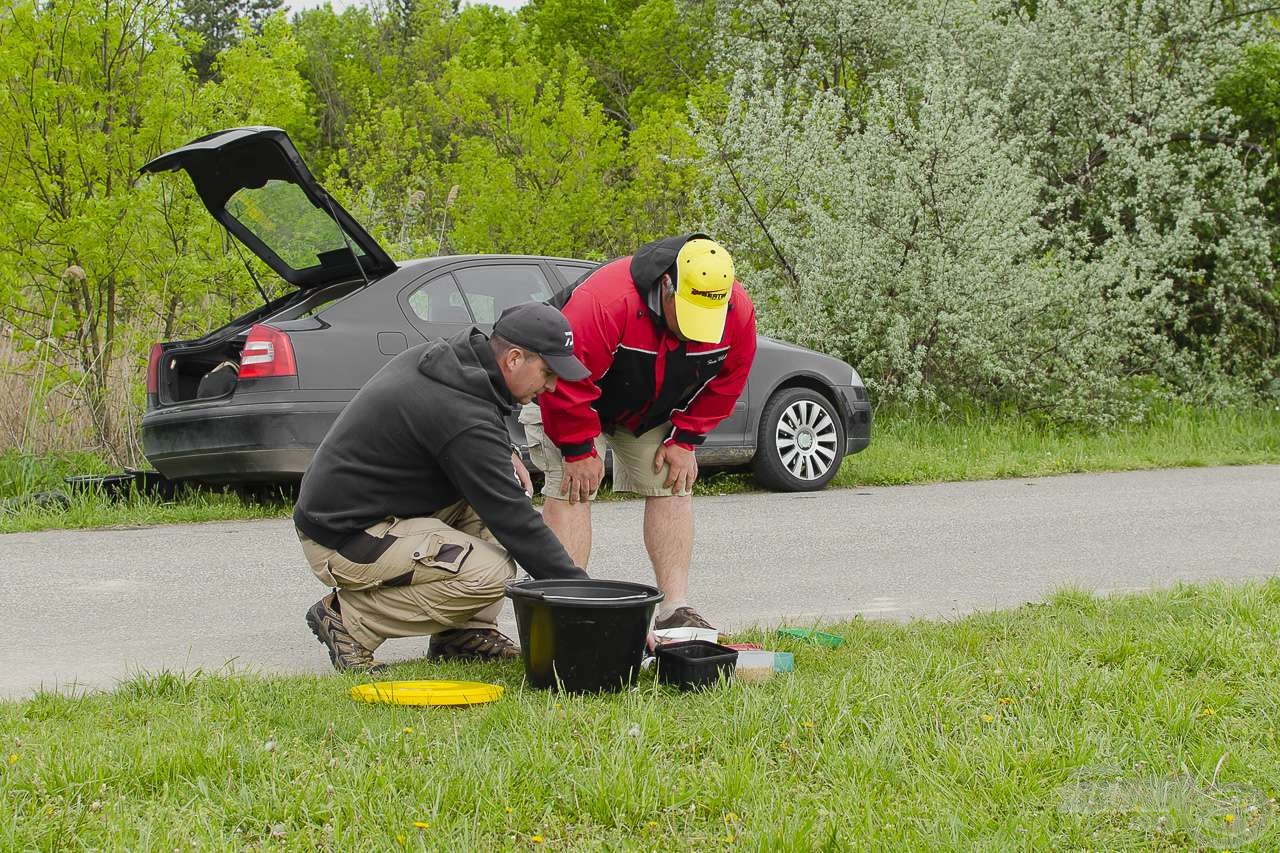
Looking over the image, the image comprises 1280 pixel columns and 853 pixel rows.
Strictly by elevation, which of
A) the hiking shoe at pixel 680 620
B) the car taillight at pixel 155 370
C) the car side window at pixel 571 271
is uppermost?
the car side window at pixel 571 271

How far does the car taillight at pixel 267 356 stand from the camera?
8.44 m

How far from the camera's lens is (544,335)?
4.70 m

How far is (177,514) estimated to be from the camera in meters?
9.08

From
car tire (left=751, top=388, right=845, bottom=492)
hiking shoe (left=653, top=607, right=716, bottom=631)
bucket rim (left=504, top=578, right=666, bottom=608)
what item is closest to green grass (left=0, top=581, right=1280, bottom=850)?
bucket rim (left=504, top=578, right=666, bottom=608)

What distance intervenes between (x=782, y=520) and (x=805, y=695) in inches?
191

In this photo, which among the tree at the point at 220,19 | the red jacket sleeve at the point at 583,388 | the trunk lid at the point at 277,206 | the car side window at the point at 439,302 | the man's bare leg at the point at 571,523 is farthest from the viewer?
the tree at the point at 220,19

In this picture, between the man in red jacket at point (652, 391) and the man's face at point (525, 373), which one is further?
the man in red jacket at point (652, 391)

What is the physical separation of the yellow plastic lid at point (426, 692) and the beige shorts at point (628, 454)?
1.47 metres

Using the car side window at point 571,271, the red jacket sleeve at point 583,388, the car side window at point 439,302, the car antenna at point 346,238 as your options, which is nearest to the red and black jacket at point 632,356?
the red jacket sleeve at point 583,388

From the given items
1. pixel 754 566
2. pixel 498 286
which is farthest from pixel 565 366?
pixel 498 286

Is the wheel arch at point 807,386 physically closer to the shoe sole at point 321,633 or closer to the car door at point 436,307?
the car door at point 436,307

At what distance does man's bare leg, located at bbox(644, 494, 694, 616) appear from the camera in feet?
18.5

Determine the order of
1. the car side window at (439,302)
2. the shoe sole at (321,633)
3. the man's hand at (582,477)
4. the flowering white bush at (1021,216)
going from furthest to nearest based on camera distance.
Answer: the flowering white bush at (1021,216)
the car side window at (439,302)
the man's hand at (582,477)
the shoe sole at (321,633)

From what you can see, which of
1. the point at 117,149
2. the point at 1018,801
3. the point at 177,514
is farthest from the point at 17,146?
the point at 1018,801
